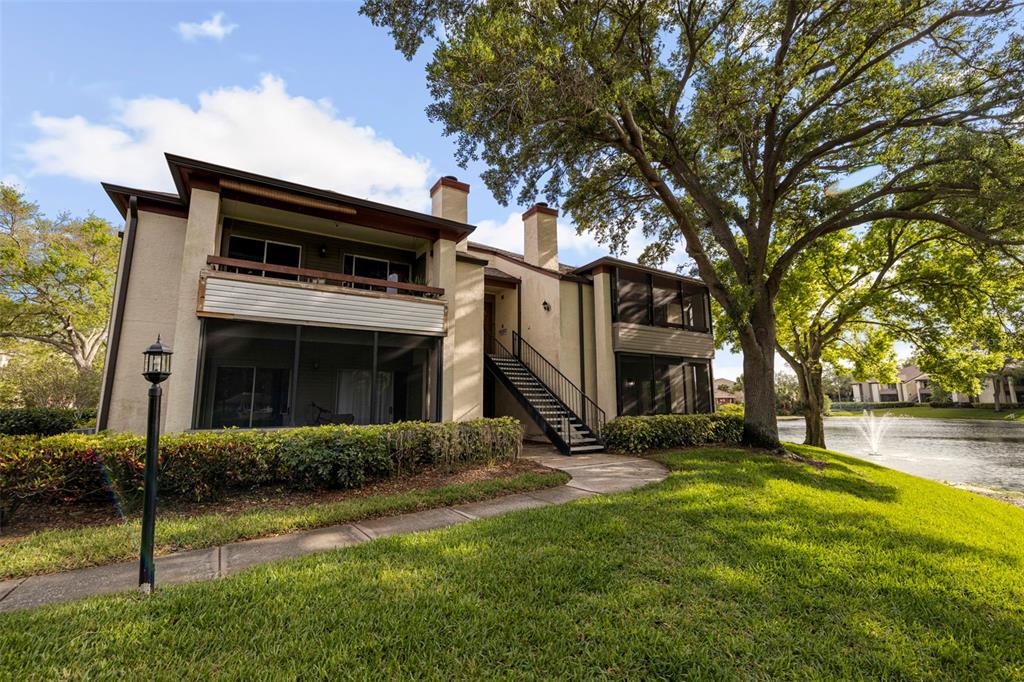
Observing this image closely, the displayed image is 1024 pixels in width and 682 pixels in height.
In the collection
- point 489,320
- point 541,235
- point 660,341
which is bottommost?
point 660,341

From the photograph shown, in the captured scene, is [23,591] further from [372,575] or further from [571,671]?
[571,671]

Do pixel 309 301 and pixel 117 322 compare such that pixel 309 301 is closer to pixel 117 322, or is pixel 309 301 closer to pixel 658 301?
pixel 117 322

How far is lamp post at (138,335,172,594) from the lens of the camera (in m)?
3.24

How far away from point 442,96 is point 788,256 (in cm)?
968

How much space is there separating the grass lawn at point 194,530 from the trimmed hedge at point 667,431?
16.9 feet

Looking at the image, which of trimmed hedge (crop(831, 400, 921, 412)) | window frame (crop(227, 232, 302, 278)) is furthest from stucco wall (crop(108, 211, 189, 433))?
trimmed hedge (crop(831, 400, 921, 412))

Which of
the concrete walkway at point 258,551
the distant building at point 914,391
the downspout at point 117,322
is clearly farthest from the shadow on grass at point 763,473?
the distant building at point 914,391

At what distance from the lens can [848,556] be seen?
4203mm

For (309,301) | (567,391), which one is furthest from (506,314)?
(309,301)

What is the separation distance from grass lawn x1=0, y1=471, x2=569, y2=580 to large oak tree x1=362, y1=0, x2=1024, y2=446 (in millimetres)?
7019

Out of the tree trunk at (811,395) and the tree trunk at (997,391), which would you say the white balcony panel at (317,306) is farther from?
the tree trunk at (997,391)

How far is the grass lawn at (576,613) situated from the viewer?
8.09 feet

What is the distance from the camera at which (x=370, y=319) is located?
31.9 ft

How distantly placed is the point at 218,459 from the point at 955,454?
28703mm
